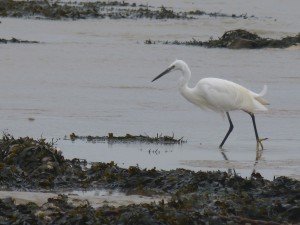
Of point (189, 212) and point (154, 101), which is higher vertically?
point (189, 212)

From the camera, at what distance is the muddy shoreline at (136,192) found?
7461 millimetres

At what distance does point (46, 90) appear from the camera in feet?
57.8

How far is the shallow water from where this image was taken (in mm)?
12008

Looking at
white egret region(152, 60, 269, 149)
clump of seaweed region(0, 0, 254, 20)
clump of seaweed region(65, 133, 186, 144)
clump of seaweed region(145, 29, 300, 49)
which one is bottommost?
clump of seaweed region(0, 0, 254, 20)

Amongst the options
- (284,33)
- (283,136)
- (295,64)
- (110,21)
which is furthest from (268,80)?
(110,21)

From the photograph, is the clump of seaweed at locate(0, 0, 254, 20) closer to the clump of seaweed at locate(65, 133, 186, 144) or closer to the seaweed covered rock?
the clump of seaweed at locate(65, 133, 186, 144)

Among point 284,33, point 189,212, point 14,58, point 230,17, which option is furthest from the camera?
point 230,17

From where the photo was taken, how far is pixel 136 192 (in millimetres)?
9281

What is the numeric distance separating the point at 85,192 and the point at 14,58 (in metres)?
13.7

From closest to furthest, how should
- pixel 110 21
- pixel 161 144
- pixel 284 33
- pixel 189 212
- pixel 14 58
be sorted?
pixel 189 212, pixel 161 144, pixel 14 58, pixel 284 33, pixel 110 21

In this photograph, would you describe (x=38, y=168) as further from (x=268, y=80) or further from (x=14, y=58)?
(x=14, y=58)

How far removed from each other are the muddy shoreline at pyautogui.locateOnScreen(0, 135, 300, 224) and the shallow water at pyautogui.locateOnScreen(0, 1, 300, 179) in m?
1.33

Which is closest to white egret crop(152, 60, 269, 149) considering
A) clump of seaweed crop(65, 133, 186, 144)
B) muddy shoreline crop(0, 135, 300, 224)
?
clump of seaweed crop(65, 133, 186, 144)

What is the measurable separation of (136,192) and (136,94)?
834 cm
